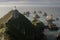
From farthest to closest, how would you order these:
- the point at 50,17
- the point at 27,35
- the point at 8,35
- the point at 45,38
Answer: the point at 50,17 < the point at 45,38 < the point at 27,35 < the point at 8,35

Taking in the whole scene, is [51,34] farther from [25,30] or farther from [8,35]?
[8,35]

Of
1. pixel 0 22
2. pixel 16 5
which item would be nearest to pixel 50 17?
pixel 16 5

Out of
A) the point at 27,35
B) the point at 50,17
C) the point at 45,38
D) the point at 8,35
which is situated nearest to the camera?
the point at 8,35

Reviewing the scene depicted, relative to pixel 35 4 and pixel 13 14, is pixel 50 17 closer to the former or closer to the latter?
pixel 35 4

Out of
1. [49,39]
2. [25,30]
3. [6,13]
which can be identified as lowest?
[49,39]

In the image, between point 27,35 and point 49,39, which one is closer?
→ point 27,35

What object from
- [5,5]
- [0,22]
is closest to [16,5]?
[5,5]

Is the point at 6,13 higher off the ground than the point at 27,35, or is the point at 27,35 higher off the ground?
the point at 6,13
